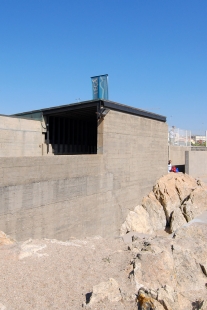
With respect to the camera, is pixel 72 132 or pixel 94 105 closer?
pixel 94 105

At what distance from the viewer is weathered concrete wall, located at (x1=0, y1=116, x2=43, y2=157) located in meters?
14.8

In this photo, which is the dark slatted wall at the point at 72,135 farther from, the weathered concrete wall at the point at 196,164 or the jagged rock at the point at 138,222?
the weathered concrete wall at the point at 196,164

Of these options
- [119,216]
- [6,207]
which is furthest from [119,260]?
[119,216]

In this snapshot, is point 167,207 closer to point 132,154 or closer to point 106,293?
point 132,154

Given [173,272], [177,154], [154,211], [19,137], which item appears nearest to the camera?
[173,272]

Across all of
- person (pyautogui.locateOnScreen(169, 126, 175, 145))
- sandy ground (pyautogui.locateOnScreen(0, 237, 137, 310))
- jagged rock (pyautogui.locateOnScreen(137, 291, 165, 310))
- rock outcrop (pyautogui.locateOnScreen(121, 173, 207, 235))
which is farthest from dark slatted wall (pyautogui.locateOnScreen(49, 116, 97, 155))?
jagged rock (pyautogui.locateOnScreen(137, 291, 165, 310))

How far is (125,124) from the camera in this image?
52.7ft

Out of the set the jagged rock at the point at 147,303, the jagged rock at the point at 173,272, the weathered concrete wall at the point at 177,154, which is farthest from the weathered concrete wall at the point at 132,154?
the jagged rock at the point at 147,303

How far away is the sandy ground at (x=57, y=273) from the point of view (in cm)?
501

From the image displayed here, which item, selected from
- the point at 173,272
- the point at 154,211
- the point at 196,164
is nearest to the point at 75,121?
the point at 154,211

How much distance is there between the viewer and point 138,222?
16641 mm

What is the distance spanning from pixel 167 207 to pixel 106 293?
14061mm

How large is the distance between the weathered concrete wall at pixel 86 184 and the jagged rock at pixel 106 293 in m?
5.72

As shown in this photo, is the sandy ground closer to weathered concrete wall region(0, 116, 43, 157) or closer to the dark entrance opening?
weathered concrete wall region(0, 116, 43, 157)
